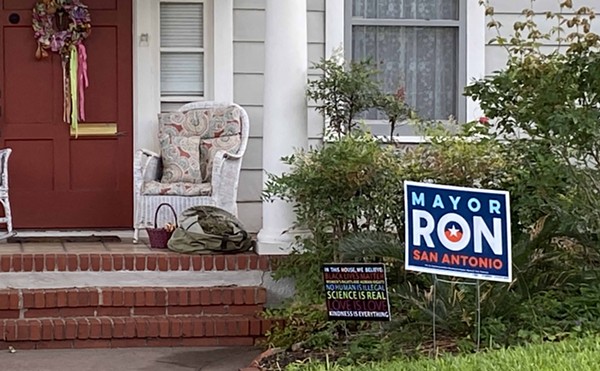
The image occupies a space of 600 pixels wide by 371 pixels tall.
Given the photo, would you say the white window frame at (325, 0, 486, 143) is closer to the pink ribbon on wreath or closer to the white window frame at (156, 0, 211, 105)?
the white window frame at (156, 0, 211, 105)

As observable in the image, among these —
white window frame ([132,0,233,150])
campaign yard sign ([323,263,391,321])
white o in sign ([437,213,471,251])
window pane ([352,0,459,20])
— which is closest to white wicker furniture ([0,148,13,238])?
white window frame ([132,0,233,150])

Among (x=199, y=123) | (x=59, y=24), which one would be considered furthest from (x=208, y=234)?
(x=59, y=24)

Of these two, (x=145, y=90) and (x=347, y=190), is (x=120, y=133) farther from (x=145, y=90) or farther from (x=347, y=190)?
(x=347, y=190)

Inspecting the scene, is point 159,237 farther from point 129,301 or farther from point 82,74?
point 82,74

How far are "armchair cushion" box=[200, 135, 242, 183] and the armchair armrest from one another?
13.2 inches

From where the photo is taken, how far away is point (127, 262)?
6.06 m

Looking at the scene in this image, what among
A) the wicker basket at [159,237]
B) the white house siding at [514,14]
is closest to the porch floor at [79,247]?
the wicker basket at [159,237]

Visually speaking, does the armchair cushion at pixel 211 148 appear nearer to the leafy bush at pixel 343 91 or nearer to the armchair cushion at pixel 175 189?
the armchair cushion at pixel 175 189

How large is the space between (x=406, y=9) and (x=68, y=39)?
105 inches

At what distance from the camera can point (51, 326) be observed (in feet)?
19.0

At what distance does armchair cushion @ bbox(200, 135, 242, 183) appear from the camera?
286 inches

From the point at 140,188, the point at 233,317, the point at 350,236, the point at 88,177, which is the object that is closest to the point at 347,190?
the point at 350,236

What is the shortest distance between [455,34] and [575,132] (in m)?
3.21

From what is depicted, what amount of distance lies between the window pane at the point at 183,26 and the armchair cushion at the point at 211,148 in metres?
0.86
